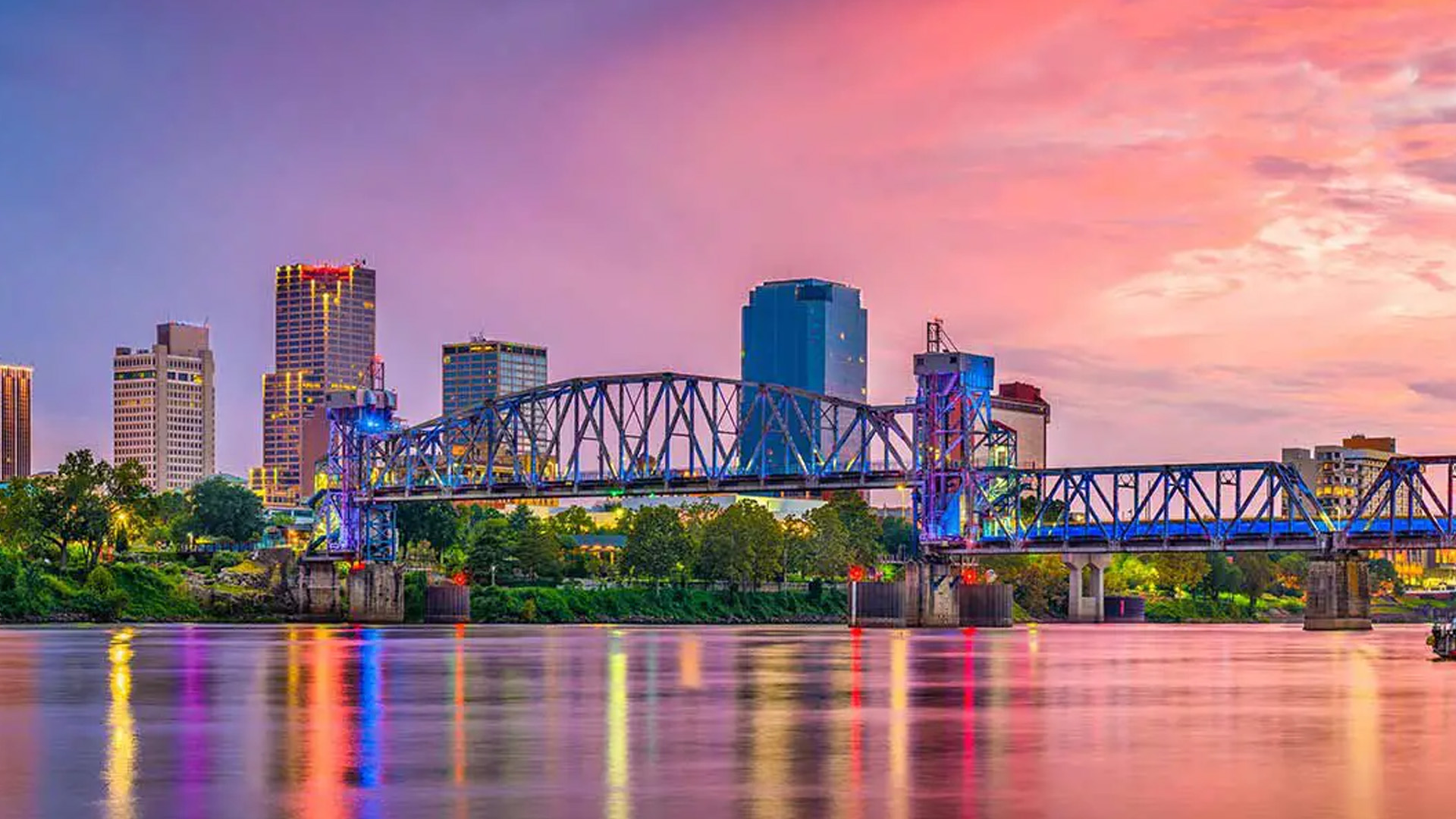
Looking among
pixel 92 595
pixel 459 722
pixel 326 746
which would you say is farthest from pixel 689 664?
pixel 92 595

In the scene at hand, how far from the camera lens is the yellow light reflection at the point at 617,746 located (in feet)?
106

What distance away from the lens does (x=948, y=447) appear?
18900 cm

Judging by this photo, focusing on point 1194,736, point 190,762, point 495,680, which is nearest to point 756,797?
point 190,762

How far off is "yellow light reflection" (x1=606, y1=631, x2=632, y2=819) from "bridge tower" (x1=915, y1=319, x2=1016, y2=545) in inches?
4284

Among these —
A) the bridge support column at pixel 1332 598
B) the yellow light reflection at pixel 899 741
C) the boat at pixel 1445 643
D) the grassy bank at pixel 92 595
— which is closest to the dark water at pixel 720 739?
the yellow light reflection at pixel 899 741

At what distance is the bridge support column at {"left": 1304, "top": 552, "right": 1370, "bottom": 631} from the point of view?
597ft

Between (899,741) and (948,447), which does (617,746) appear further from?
(948,447)

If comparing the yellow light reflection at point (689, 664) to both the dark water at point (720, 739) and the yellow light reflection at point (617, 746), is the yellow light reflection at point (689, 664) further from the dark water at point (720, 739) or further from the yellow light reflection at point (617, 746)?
the yellow light reflection at point (617, 746)

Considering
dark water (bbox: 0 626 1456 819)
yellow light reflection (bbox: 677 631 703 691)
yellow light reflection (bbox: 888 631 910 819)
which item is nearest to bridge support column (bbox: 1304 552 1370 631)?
yellow light reflection (bbox: 677 631 703 691)

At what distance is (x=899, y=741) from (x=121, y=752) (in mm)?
15925

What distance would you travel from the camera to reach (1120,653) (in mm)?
105625

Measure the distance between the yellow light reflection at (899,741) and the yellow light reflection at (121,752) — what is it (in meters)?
11.7

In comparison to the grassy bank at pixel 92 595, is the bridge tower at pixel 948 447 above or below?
above

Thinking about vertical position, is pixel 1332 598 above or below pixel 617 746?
below
